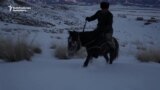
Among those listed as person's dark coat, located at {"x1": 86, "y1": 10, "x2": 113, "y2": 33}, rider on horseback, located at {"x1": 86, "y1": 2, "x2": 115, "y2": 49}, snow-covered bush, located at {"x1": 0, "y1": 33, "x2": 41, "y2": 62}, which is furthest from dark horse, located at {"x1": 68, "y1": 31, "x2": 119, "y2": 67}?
snow-covered bush, located at {"x1": 0, "y1": 33, "x2": 41, "y2": 62}

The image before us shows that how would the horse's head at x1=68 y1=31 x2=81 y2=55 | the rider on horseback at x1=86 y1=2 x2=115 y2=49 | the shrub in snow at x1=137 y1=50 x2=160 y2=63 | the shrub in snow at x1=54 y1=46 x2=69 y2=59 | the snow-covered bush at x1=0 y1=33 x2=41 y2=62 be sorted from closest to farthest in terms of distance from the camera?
the horse's head at x1=68 y1=31 x2=81 y2=55
the rider on horseback at x1=86 y1=2 x2=115 y2=49
the snow-covered bush at x1=0 y1=33 x2=41 y2=62
the shrub in snow at x1=137 y1=50 x2=160 y2=63
the shrub in snow at x1=54 y1=46 x2=69 y2=59

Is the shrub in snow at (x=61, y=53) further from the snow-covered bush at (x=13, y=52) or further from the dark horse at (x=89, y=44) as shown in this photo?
the dark horse at (x=89, y=44)

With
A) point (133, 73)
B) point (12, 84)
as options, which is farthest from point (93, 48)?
point (12, 84)

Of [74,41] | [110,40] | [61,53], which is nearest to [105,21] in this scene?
[110,40]

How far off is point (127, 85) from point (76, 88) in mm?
1000

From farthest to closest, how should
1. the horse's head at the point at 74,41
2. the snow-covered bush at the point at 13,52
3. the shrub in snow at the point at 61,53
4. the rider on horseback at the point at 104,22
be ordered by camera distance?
the shrub in snow at the point at 61,53
the snow-covered bush at the point at 13,52
the rider on horseback at the point at 104,22
the horse's head at the point at 74,41

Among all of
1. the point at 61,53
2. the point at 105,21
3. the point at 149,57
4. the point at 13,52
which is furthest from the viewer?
the point at 61,53

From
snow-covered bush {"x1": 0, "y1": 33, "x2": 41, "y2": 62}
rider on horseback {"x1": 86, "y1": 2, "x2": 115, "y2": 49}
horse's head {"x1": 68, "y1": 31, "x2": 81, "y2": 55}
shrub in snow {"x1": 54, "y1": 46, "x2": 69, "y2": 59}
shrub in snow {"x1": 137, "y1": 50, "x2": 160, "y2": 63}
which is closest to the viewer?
horse's head {"x1": 68, "y1": 31, "x2": 81, "y2": 55}

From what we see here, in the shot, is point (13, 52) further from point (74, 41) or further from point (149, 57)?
point (149, 57)

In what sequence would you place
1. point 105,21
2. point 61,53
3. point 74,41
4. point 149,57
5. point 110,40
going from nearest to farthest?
1. point 74,41
2. point 105,21
3. point 110,40
4. point 149,57
5. point 61,53

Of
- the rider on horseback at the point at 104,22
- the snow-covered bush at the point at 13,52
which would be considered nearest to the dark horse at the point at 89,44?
the rider on horseback at the point at 104,22

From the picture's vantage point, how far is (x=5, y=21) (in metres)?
25.3

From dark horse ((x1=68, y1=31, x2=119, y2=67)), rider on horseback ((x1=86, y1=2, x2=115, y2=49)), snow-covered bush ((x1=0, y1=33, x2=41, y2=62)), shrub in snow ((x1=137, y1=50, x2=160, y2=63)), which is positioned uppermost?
rider on horseback ((x1=86, y1=2, x2=115, y2=49))

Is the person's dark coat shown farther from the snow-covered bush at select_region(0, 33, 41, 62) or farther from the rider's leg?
the snow-covered bush at select_region(0, 33, 41, 62)
